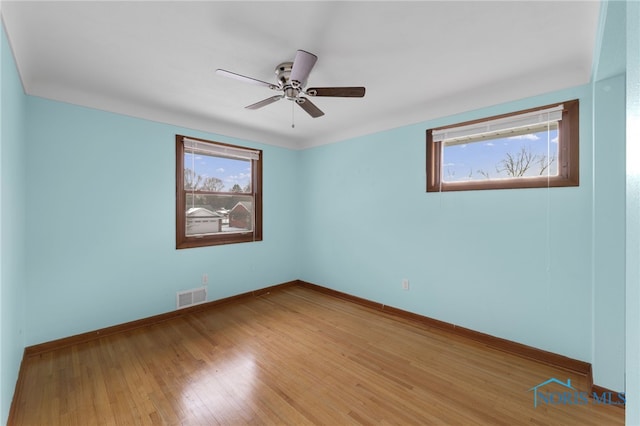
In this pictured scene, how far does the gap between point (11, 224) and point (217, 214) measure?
206 cm

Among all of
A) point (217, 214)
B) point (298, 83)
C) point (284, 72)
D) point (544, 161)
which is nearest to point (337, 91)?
point (298, 83)

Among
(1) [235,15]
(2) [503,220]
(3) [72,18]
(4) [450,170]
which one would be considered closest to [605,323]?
(2) [503,220]

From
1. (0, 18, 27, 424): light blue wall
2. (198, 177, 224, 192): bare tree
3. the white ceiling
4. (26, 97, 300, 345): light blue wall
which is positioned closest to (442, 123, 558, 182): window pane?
the white ceiling

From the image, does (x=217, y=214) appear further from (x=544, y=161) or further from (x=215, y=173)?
(x=544, y=161)

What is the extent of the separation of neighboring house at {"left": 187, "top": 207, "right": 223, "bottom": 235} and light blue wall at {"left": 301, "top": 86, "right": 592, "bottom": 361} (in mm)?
1593

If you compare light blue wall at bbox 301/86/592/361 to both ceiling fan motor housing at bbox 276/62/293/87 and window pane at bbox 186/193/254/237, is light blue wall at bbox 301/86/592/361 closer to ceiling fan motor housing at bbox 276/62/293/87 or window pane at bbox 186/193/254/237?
window pane at bbox 186/193/254/237

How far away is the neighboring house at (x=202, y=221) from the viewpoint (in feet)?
11.4

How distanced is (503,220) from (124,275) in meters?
4.06

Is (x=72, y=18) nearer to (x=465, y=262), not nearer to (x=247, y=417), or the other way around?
(x=247, y=417)

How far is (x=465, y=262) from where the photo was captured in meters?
2.75

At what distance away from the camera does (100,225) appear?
272 centimetres

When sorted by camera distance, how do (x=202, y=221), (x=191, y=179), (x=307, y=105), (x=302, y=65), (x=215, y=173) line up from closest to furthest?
(x=302, y=65) < (x=307, y=105) < (x=191, y=179) < (x=202, y=221) < (x=215, y=173)

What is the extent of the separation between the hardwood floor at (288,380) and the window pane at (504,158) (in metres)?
1.75

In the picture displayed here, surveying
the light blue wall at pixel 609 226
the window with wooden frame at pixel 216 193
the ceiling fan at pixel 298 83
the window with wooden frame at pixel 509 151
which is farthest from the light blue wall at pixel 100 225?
the light blue wall at pixel 609 226
